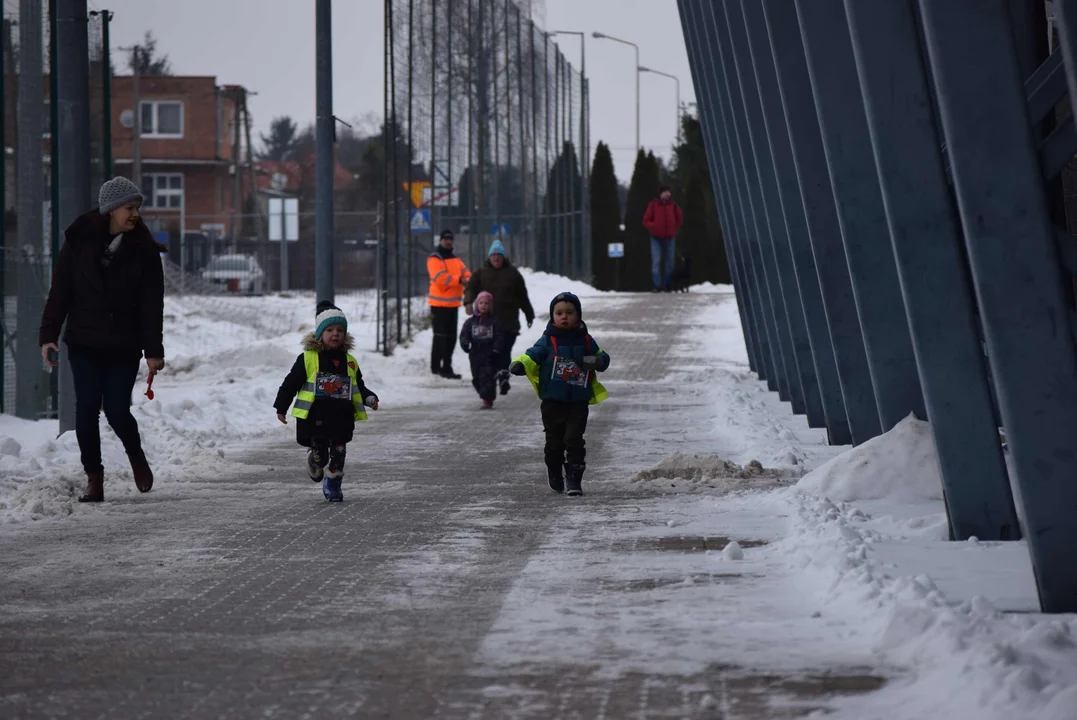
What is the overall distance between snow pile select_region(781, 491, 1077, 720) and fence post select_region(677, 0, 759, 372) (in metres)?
15.2

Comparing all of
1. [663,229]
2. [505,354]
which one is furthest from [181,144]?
[505,354]

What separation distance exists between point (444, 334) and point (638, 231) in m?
36.9

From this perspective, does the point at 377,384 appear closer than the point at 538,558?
No

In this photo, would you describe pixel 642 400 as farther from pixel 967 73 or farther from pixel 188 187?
pixel 188 187

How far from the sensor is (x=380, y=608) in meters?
6.50

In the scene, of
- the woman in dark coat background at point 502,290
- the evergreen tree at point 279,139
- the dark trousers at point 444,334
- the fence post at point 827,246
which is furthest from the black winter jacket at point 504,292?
the evergreen tree at point 279,139

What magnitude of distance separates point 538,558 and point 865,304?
116 inches

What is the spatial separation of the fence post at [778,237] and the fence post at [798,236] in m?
0.49

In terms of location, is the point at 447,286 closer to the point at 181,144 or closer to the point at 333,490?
the point at 333,490

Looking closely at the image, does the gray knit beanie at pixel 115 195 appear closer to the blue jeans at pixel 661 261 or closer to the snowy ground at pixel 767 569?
the snowy ground at pixel 767 569

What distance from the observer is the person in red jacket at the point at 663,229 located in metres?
41.0

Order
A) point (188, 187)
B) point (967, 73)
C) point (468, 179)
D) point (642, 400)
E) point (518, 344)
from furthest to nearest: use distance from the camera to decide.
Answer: point (188, 187), point (468, 179), point (518, 344), point (642, 400), point (967, 73)

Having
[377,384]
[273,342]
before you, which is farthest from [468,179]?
[377,384]

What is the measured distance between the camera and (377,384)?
65.2 feet
